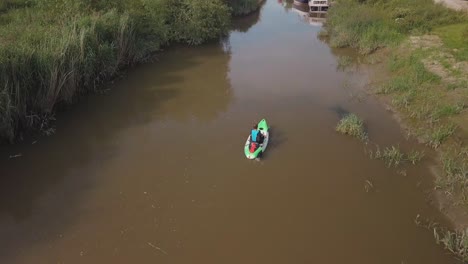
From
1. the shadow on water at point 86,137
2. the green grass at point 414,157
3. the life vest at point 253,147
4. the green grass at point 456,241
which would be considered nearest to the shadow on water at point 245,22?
the shadow on water at point 86,137

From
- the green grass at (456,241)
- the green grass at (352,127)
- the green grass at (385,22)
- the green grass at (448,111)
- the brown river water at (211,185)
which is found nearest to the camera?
the green grass at (456,241)

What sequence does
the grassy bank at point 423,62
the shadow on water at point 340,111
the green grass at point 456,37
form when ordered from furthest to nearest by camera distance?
the green grass at point 456,37 < the shadow on water at point 340,111 < the grassy bank at point 423,62

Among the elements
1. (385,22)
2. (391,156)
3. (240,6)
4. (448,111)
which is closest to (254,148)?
(391,156)

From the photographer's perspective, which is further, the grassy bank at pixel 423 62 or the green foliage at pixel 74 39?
the grassy bank at pixel 423 62

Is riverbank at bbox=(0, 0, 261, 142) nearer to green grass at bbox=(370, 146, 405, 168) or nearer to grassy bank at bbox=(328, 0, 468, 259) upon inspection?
grassy bank at bbox=(328, 0, 468, 259)

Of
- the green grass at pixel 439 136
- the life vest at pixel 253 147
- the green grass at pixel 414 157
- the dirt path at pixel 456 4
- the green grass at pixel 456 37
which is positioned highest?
the dirt path at pixel 456 4

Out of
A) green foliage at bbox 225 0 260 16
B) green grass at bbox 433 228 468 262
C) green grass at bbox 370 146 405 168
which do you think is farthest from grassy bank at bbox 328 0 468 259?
green foliage at bbox 225 0 260 16

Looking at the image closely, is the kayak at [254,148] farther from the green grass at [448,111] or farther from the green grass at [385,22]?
the green grass at [385,22]
